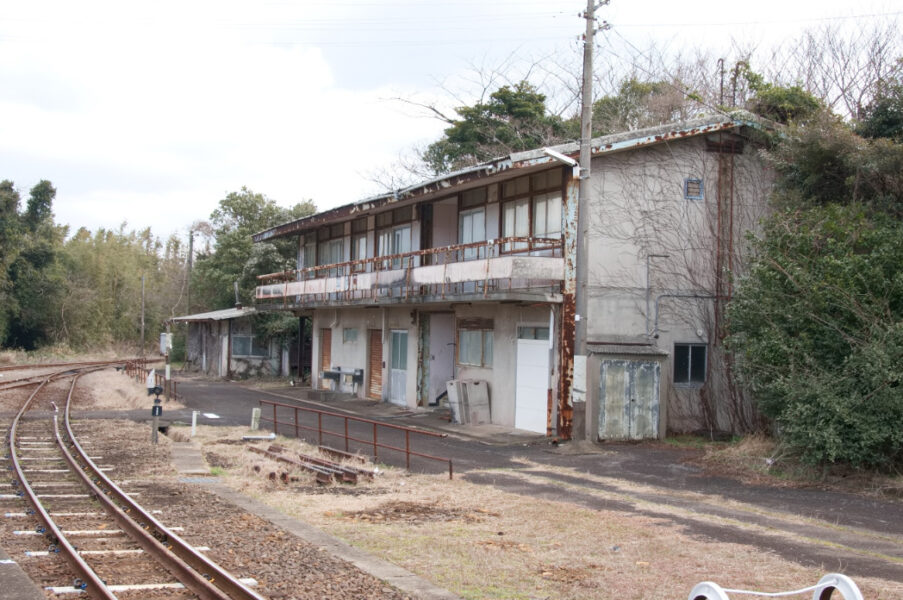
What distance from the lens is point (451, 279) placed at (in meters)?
20.2

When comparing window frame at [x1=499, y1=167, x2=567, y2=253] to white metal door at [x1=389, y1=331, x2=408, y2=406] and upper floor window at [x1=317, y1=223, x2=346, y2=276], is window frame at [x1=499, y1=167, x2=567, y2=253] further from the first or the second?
upper floor window at [x1=317, y1=223, x2=346, y2=276]

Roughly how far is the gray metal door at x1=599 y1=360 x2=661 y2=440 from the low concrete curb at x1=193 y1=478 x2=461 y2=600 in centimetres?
845

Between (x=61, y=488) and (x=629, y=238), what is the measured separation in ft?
40.9

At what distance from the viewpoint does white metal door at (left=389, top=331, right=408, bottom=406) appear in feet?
85.4

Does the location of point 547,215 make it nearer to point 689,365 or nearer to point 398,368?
point 689,365

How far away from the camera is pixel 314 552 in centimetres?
848

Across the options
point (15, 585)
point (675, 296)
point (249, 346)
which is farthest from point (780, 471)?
point (249, 346)

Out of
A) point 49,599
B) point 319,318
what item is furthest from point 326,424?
point 49,599

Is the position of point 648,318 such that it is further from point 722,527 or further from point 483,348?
point 722,527

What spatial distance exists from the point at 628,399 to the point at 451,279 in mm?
4972

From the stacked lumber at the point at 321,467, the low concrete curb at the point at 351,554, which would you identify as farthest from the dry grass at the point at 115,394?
the low concrete curb at the point at 351,554

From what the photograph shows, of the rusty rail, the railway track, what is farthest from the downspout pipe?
the rusty rail

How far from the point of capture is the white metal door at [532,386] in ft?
63.4

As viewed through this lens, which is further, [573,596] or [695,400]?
[695,400]
